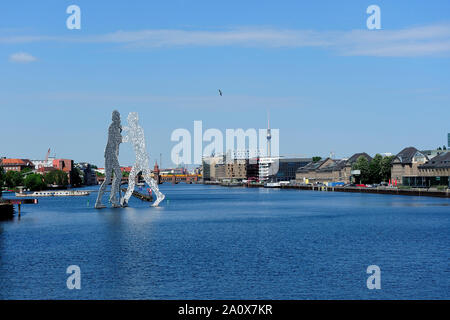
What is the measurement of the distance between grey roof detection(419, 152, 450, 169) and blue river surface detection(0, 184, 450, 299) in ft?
319

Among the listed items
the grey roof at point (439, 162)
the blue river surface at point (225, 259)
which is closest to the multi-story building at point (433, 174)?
the grey roof at point (439, 162)

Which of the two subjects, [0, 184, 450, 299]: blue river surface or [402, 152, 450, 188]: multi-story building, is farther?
[402, 152, 450, 188]: multi-story building

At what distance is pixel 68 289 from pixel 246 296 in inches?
388

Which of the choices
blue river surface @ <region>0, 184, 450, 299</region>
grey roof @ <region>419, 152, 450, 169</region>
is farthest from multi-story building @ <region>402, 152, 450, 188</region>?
blue river surface @ <region>0, 184, 450, 299</region>

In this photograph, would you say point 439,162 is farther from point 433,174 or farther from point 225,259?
point 225,259

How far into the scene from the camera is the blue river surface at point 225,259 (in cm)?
3678

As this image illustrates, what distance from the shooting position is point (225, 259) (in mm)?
48125

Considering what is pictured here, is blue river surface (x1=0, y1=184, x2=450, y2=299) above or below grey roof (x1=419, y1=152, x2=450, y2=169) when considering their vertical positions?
below

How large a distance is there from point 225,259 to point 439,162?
467 feet

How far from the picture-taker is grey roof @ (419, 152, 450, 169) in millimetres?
174312

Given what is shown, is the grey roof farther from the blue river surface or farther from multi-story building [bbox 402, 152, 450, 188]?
the blue river surface

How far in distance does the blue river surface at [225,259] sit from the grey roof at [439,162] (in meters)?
97.4
